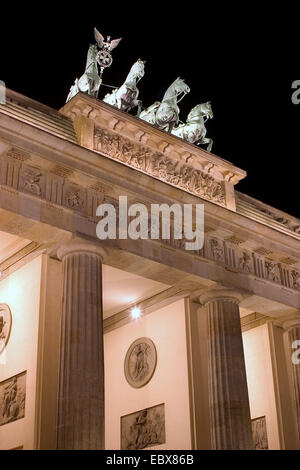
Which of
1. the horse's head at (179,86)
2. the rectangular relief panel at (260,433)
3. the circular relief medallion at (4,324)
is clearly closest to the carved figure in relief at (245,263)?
the horse's head at (179,86)

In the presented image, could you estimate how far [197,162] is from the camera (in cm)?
2211

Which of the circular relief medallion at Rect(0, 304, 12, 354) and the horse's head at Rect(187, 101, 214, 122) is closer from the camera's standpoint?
the circular relief medallion at Rect(0, 304, 12, 354)

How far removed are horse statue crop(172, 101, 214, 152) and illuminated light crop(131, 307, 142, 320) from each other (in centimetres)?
611

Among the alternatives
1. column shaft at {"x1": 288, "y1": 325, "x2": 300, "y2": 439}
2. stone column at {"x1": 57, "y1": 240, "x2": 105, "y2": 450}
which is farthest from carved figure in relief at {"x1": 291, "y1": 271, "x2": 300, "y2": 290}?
stone column at {"x1": 57, "y1": 240, "x2": 105, "y2": 450}

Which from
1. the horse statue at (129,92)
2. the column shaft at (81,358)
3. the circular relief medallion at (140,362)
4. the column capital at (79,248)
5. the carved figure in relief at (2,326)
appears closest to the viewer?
the column shaft at (81,358)

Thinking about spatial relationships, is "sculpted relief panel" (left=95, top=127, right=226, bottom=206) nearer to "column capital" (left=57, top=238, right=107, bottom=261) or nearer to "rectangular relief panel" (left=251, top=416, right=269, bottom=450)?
"column capital" (left=57, top=238, right=107, bottom=261)

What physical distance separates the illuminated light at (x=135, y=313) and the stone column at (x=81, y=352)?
6.28 meters

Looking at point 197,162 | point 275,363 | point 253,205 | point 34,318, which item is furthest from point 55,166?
point 275,363

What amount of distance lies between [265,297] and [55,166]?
8.39 metres

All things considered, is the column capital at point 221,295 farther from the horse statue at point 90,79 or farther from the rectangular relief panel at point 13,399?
the horse statue at point 90,79

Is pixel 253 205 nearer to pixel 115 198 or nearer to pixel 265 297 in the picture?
pixel 265 297

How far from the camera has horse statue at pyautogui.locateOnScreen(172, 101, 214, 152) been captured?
23078 millimetres

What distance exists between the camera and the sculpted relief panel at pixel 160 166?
65.7 feet

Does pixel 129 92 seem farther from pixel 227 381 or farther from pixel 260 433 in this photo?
pixel 260 433
